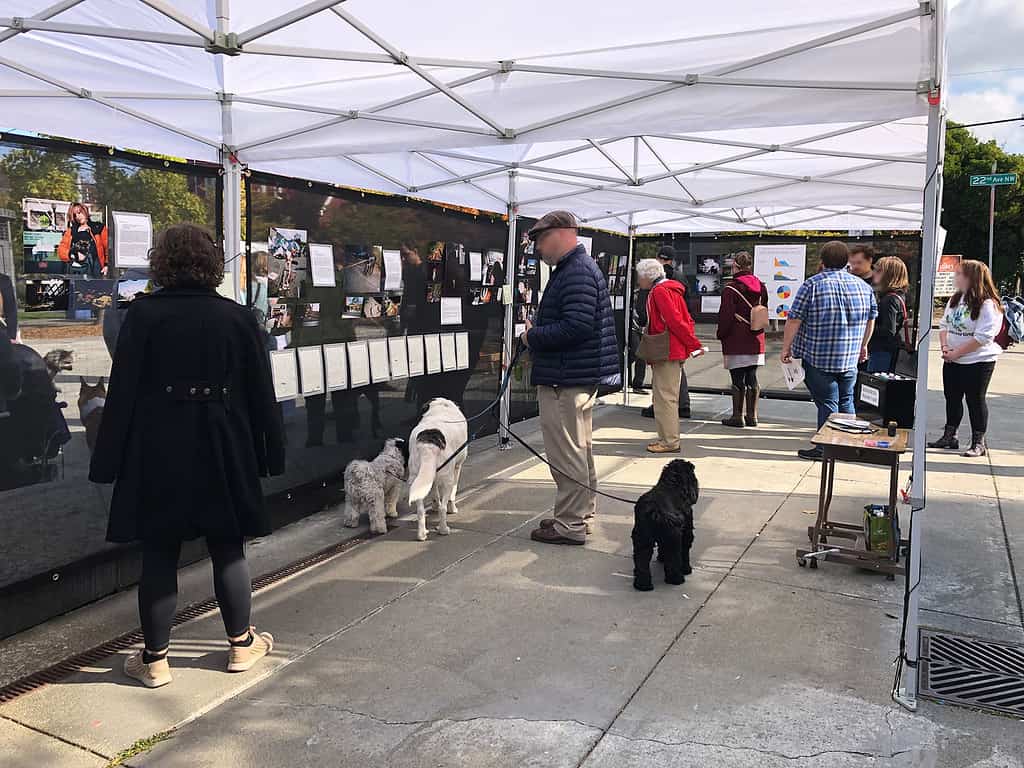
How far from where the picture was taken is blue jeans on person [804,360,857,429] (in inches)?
233

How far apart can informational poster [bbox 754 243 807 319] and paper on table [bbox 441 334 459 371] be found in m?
5.14

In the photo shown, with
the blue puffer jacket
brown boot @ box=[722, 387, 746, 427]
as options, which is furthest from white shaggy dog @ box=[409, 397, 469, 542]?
brown boot @ box=[722, 387, 746, 427]

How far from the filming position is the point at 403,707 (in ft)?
10.0

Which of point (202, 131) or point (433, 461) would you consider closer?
point (202, 131)

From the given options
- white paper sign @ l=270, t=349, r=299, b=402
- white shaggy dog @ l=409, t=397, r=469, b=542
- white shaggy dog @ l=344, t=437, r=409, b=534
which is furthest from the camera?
white shaggy dog @ l=344, t=437, r=409, b=534

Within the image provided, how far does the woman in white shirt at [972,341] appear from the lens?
22.6ft

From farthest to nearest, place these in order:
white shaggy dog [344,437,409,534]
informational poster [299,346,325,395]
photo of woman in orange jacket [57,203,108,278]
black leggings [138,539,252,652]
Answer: informational poster [299,346,325,395] < white shaggy dog [344,437,409,534] < photo of woman in orange jacket [57,203,108,278] < black leggings [138,539,252,652]

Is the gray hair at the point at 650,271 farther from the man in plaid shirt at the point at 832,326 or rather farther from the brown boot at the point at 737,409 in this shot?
the brown boot at the point at 737,409

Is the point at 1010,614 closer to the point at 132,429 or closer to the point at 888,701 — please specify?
the point at 888,701

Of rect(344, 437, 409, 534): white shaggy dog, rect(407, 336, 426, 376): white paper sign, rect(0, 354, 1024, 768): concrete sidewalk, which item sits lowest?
rect(0, 354, 1024, 768): concrete sidewalk

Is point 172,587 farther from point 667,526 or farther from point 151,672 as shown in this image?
point 667,526

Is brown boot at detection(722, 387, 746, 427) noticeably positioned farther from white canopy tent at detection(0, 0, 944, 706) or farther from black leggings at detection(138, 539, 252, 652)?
black leggings at detection(138, 539, 252, 652)

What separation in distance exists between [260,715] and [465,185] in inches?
196

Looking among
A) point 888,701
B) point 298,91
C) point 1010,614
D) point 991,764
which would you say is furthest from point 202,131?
point 1010,614
